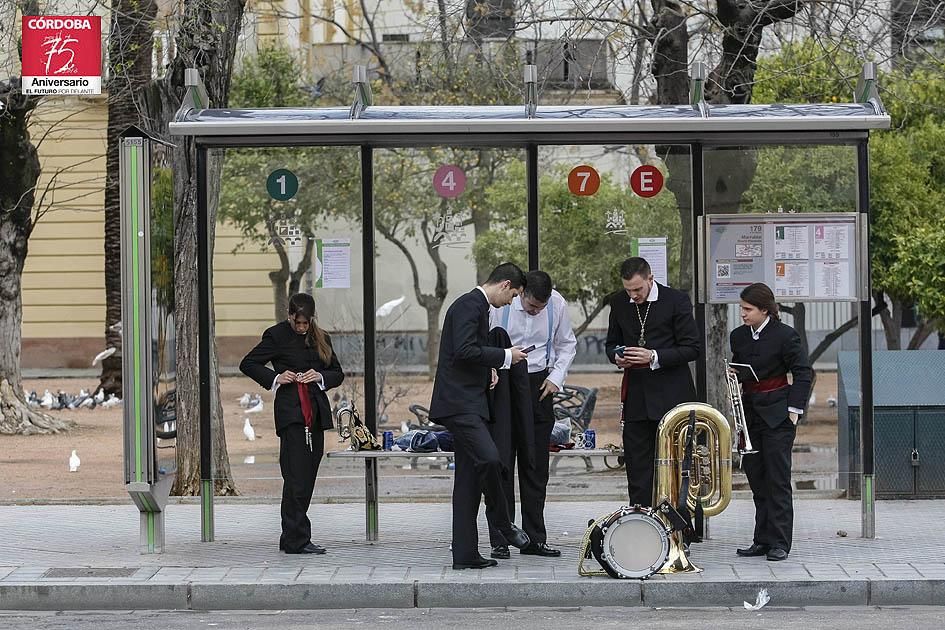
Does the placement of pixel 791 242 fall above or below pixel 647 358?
above

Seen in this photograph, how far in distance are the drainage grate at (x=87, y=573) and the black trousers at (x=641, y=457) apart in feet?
9.80

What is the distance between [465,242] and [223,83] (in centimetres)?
300

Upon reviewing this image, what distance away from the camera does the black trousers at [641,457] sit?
8.62m

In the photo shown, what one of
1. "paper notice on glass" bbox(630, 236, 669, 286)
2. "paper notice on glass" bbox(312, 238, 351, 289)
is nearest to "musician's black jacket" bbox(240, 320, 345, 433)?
"paper notice on glass" bbox(312, 238, 351, 289)

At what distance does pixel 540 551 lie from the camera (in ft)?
28.2

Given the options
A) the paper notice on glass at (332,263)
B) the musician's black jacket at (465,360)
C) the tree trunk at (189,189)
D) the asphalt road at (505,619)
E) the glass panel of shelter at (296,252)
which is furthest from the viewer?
the tree trunk at (189,189)

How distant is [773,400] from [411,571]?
7.71 ft

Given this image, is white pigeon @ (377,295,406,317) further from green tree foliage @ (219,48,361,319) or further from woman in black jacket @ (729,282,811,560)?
woman in black jacket @ (729,282,811,560)

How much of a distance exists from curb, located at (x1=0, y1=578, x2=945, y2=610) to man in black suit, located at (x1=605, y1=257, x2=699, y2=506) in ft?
3.55

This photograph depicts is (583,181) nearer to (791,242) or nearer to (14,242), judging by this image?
(791,242)

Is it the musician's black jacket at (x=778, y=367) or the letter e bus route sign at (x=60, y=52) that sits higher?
the letter e bus route sign at (x=60, y=52)

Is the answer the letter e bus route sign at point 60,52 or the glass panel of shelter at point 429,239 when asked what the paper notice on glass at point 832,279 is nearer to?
the glass panel of shelter at point 429,239

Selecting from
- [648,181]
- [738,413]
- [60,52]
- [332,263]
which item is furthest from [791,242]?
[60,52]

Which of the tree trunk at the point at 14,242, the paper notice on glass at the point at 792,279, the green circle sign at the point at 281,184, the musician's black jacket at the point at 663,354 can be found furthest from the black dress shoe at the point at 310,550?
the tree trunk at the point at 14,242
